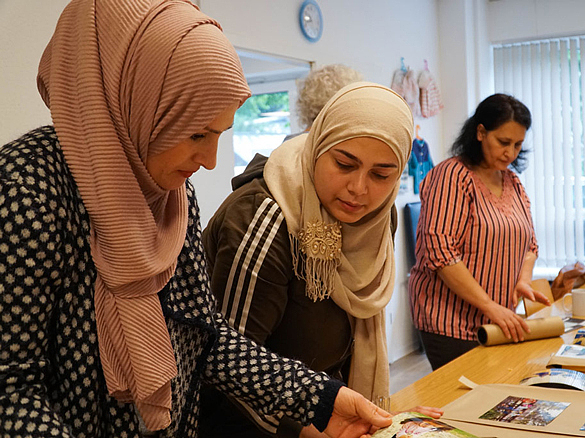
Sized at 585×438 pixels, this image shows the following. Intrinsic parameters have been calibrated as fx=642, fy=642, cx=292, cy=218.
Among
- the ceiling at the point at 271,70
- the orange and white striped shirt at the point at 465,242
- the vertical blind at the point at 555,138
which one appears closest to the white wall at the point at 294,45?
the ceiling at the point at 271,70

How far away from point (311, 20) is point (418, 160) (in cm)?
180

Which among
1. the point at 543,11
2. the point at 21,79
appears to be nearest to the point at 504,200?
the point at 21,79

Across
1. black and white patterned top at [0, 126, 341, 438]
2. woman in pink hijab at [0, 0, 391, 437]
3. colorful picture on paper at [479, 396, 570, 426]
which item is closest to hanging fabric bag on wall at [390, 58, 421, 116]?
colorful picture on paper at [479, 396, 570, 426]

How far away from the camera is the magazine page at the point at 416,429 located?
1.06 metres

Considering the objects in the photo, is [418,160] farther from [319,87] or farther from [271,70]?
[319,87]

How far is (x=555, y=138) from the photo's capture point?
6008 mm

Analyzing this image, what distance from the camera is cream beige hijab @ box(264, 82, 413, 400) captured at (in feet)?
4.73

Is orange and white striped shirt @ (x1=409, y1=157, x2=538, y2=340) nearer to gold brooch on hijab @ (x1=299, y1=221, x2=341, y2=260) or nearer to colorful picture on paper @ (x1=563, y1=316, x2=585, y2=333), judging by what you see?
colorful picture on paper @ (x1=563, y1=316, x2=585, y2=333)

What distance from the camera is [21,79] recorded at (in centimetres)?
228

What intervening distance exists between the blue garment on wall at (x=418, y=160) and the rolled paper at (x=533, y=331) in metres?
3.23

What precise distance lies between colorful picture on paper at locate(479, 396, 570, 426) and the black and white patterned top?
0.41 metres

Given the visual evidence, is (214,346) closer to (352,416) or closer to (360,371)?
(352,416)

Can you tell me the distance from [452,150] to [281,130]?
258 cm

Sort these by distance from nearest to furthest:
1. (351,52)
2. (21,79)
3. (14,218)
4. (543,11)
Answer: (14,218), (21,79), (351,52), (543,11)
